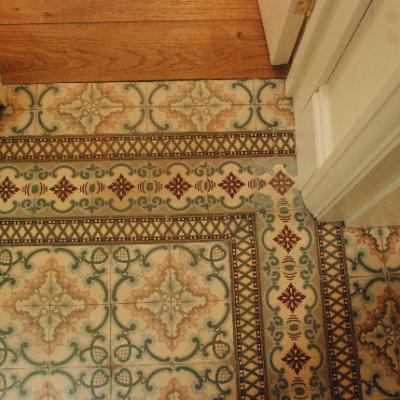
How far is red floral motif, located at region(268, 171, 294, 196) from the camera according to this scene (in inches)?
45.0

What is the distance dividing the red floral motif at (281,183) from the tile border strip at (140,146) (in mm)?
61

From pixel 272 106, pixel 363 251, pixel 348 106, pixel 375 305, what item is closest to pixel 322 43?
pixel 348 106

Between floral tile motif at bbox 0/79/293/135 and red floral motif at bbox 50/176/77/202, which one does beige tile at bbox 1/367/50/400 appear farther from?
floral tile motif at bbox 0/79/293/135

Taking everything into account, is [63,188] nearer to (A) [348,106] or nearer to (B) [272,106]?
(B) [272,106]

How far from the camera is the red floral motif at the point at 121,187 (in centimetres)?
113

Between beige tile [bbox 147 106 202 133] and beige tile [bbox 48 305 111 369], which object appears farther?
beige tile [bbox 147 106 202 133]

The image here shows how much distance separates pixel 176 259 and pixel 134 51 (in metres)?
0.56

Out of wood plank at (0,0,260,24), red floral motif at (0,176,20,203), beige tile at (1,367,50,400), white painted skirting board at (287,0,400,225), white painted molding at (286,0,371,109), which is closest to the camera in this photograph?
white painted skirting board at (287,0,400,225)

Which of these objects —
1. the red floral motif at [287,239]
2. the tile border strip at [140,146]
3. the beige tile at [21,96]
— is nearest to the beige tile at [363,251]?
the red floral motif at [287,239]

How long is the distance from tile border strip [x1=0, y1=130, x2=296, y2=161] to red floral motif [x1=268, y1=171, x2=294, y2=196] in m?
0.06

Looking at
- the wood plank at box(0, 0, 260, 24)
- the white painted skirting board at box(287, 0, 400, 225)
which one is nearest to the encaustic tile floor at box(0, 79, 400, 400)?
the white painted skirting board at box(287, 0, 400, 225)

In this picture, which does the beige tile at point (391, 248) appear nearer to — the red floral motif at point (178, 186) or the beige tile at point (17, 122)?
the red floral motif at point (178, 186)

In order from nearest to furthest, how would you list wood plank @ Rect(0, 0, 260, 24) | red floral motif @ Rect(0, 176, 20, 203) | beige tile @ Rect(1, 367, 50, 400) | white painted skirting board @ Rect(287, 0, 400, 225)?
white painted skirting board @ Rect(287, 0, 400, 225) → beige tile @ Rect(1, 367, 50, 400) → red floral motif @ Rect(0, 176, 20, 203) → wood plank @ Rect(0, 0, 260, 24)

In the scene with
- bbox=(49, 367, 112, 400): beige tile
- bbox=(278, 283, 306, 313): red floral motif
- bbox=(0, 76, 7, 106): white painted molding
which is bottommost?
Result: bbox=(49, 367, 112, 400): beige tile
